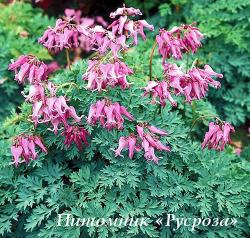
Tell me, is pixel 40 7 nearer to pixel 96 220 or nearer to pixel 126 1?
pixel 126 1

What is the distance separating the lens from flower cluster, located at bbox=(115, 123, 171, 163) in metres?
2.72

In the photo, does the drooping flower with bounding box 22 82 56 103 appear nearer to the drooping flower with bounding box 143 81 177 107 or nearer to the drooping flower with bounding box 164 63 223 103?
the drooping flower with bounding box 143 81 177 107

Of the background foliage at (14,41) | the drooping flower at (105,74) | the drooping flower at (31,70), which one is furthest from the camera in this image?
the background foliage at (14,41)

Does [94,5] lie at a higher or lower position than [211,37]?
lower

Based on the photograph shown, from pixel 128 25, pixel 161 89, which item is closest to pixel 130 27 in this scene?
pixel 128 25

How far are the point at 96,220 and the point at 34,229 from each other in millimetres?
511

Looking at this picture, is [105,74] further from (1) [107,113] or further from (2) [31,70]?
(2) [31,70]

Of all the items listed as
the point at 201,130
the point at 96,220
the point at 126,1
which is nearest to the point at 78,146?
the point at 96,220

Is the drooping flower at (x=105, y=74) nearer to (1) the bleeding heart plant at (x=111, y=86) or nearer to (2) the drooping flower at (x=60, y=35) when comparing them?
(1) the bleeding heart plant at (x=111, y=86)

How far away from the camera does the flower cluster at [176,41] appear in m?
2.82

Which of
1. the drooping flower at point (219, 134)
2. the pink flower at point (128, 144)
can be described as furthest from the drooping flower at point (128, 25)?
the drooping flower at point (219, 134)

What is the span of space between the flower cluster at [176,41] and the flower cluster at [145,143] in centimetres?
42

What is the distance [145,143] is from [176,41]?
605 millimetres

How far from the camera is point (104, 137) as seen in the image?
298cm
